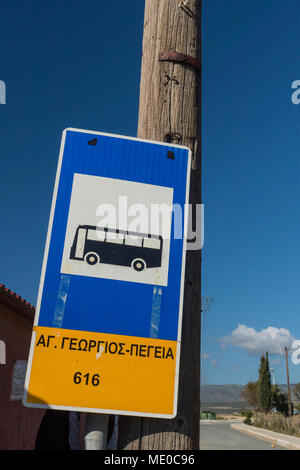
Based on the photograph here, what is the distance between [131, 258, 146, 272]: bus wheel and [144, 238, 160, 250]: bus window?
0.22 feet

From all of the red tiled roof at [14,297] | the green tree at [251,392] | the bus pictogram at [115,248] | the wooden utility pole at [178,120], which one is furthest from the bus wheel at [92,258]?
the green tree at [251,392]

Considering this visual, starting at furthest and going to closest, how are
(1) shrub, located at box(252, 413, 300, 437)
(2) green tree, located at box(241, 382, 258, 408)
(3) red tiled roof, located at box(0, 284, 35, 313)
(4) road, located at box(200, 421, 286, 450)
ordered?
(2) green tree, located at box(241, 382, 258, 408) → (1) shrub, located at box(252, 413, 300, 437) → (4) road, located at box(200, 421, 286, 450) → (3) red tiled roof, located at box(0, 284, 35, 313)

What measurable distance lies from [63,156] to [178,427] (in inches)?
47.3

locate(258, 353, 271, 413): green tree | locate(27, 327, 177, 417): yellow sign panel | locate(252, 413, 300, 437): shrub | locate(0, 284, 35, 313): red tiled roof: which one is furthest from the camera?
locate(258, 353, 271, 413): green tree

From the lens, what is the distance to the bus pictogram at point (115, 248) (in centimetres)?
165

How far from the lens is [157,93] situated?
2.22 m

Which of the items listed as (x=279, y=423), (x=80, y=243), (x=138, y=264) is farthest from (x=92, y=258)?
(x=279, y=423)

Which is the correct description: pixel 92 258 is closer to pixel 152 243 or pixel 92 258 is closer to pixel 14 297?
pixel 152 243

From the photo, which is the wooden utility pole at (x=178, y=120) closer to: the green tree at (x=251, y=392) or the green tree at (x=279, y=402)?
the green tree at (x=279, y=402)

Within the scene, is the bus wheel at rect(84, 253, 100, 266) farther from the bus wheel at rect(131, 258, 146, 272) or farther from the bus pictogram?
the bus wheel at rect(131, 258, 146, 272)

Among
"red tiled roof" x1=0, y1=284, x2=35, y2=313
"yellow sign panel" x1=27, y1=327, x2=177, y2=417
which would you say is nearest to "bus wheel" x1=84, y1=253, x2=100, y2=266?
"yellow sign panel" x1=27, y1=327, x2=177, y2=417

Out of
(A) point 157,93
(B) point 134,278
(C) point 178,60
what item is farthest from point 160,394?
(C) point 178,60

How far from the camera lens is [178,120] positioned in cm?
215

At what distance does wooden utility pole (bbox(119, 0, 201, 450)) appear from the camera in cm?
166
